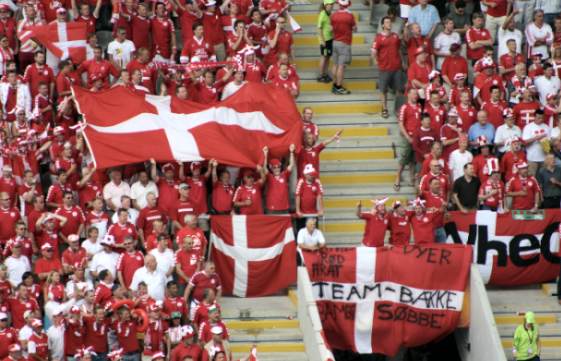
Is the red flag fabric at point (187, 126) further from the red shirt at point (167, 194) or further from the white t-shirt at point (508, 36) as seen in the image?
the white t-shirt at point (508, 36)

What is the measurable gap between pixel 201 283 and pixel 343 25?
668 cm

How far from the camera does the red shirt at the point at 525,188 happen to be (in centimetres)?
2812

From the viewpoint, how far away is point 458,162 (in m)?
28.4

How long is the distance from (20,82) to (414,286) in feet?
24.0

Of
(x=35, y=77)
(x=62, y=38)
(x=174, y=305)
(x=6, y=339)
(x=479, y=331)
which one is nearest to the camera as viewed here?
(x=6, y=339)

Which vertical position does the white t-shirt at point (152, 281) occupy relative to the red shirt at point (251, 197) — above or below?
below

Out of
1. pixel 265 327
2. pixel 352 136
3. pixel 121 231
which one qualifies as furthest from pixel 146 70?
pixel 265 327

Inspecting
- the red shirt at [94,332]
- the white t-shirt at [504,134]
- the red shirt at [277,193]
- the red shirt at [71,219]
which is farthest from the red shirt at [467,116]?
the red shirt at [94,332]

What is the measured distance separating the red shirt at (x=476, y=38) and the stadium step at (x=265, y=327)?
6.37m

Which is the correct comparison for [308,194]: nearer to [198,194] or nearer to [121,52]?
[198,194]

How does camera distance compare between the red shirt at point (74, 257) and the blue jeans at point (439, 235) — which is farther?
the blue jeans at point (439, 235)

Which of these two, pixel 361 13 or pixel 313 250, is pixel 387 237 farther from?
pixel 361 13

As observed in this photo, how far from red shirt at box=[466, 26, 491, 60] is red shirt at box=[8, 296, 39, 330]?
9927mm

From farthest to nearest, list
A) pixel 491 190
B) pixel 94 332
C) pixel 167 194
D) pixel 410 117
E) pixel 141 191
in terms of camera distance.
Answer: pixel 410 117
pixel 491 190
pixel 167 194
pixel 141 191
pixel 94 332
